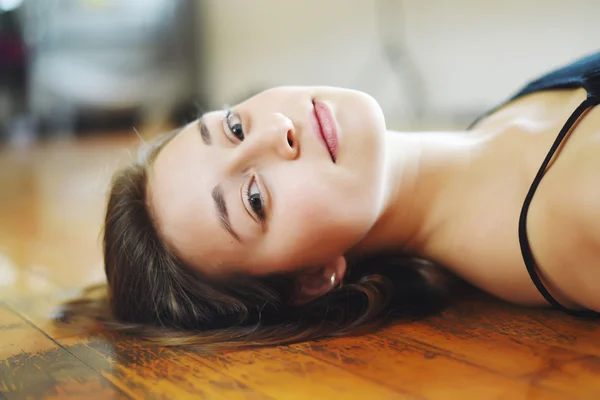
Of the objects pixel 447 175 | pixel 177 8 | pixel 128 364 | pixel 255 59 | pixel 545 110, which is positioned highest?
pixel 177 8

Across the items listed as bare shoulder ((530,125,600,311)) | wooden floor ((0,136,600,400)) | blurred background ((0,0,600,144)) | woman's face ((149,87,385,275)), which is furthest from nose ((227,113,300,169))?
blurred background ((0,0,600,144))

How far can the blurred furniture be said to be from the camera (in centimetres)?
579

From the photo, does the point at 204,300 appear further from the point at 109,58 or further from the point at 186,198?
the point at 109,58

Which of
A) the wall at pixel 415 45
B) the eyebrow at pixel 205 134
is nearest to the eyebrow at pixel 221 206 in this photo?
the eyebrow at pixel 205 134

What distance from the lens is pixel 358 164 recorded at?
109cm

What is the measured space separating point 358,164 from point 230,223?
0.78ft

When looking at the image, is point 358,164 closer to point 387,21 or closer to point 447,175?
point 447,175

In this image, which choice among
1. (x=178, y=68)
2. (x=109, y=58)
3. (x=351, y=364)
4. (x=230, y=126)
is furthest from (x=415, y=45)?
(x=351, y=364)

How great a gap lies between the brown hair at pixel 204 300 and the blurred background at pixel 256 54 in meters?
2.40

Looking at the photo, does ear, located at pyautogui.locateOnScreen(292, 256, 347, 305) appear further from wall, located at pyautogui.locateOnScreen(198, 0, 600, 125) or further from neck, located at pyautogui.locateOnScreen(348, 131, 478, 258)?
wall, located at pyautogui.locateOnScreen(198, 0, 600, 125)

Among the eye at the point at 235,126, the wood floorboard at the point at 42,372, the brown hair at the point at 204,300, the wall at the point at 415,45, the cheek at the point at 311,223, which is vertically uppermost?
the wall at the point at 415,45

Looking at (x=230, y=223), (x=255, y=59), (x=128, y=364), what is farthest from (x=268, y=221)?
(x=255, y=59)

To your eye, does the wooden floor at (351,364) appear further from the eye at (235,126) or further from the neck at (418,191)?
the eye at (235,126)

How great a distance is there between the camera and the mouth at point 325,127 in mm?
1102
